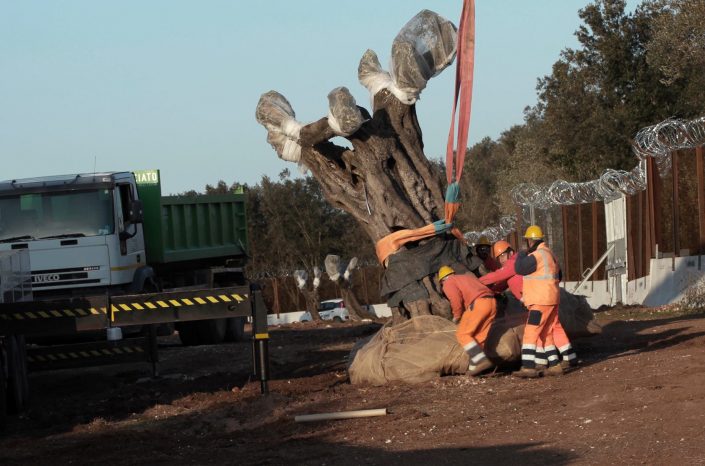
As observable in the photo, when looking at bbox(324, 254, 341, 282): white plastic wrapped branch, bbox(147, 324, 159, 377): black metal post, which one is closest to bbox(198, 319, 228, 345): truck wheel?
bbox(324, 254, 341, 282): white plastic wrapped branch

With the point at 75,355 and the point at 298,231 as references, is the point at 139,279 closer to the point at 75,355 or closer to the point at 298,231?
the point at 75,355

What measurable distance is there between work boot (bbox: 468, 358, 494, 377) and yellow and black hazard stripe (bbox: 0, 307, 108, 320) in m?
4.14

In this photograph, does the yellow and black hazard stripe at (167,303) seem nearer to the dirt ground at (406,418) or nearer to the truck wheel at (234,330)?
the dirt ground at (406,418)

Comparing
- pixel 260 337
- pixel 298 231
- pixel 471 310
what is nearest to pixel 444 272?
pixel 471 310

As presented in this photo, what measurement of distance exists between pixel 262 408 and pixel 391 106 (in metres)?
4.77

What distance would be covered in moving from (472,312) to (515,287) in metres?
1.45

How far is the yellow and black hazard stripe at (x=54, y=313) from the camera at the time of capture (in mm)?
13133

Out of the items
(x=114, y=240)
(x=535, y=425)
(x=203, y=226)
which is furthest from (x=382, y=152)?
(x=203, y=226)

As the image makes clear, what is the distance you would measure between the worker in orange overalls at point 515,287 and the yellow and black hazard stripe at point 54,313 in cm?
440

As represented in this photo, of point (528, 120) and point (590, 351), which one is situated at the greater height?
point (528, 120)

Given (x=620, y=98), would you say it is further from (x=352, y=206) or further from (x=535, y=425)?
(x=535, y=425)

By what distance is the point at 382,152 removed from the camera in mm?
14844

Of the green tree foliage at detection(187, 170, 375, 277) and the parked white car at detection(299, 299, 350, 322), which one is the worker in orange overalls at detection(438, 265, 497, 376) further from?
the green tree foliage at detection(187, 170, 375, 277)

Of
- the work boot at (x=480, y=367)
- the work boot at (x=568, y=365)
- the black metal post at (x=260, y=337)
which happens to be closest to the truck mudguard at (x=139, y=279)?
the black metal post at (x=260, y=337)
